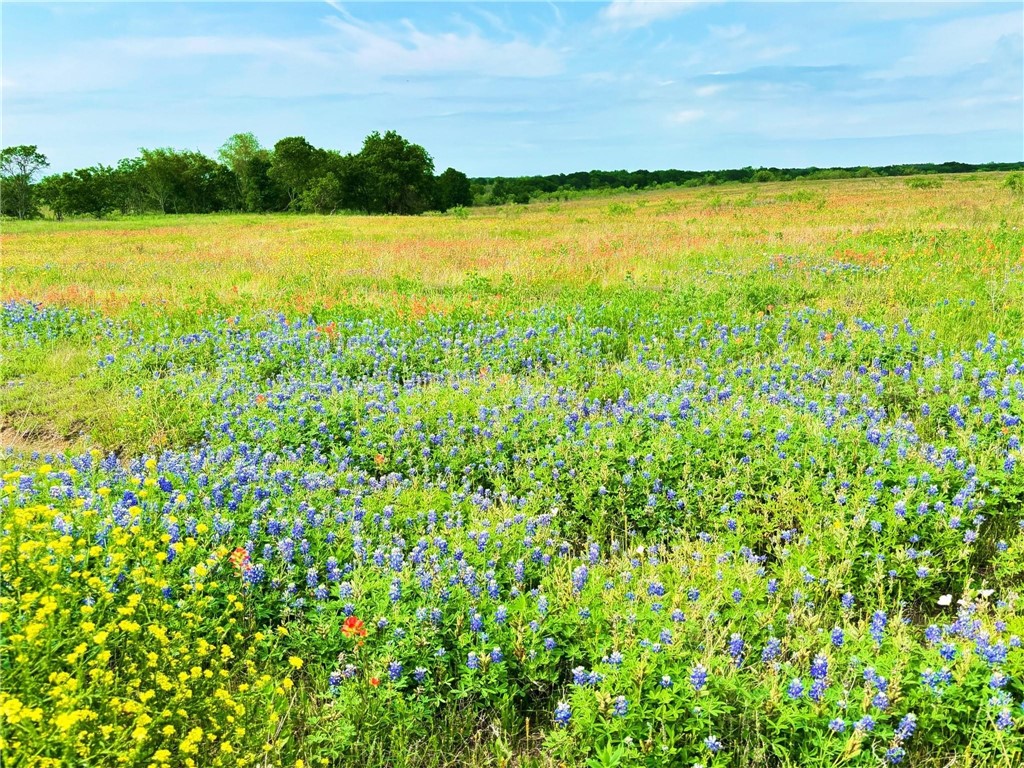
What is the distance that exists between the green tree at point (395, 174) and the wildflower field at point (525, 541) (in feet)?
189

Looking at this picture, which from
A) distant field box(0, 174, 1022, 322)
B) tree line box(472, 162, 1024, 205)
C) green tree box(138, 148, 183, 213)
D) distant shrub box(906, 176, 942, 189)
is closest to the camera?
distant field box(0, 174, 1022, 322)

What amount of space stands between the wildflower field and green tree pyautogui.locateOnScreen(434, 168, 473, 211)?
6616cm

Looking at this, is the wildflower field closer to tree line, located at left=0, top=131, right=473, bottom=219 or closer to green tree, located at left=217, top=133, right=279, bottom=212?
tree line, located at left=0, top=131, right=473, bottom=219

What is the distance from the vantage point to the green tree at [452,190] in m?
72.7

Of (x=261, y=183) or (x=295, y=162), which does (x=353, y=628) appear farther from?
(x=261, y=183)

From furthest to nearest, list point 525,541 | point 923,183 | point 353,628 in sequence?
1. point 923,183
2. point 525,541
3. point 353,628

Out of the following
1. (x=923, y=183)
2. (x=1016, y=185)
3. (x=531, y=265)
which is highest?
(x=923, y=183)

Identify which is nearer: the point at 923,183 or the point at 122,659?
the point at 122,659

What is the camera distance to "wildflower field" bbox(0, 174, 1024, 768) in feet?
8.96

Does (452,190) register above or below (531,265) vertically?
above

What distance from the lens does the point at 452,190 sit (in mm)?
77062

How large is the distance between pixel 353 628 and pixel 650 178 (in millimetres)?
108623

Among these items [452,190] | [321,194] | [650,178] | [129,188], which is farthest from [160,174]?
[650,178]

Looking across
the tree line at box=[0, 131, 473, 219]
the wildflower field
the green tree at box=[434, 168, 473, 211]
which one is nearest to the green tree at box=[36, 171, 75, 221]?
the tree line at box=[0, 131, 473, 219]
